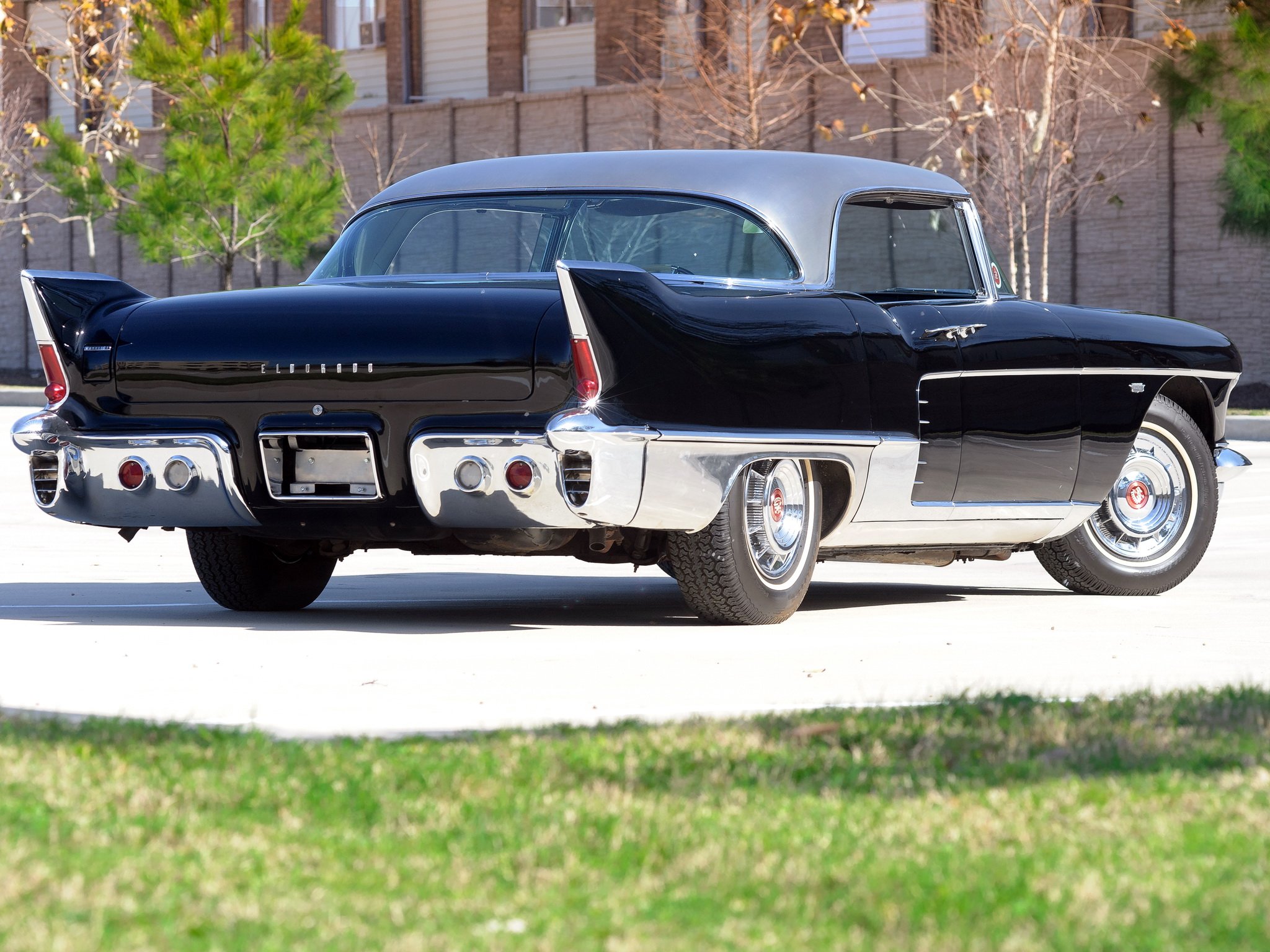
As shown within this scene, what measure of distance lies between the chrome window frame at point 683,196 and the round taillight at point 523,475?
0.97 metres

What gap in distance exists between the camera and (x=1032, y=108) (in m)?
26.0

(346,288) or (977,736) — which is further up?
(346,288)

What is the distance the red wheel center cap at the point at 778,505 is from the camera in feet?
23.7

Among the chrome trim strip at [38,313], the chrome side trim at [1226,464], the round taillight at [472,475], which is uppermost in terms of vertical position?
the chrome trim strip at [38,313]

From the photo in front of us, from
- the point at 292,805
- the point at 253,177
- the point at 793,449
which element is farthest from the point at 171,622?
the point at 253,177

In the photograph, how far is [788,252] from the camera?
7.48 meters

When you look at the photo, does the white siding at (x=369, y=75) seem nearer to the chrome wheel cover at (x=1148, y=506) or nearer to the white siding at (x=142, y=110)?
the white siding at (x=142, y=110)

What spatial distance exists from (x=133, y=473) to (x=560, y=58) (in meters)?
29.4

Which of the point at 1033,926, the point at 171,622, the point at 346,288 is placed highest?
the point at 346,288

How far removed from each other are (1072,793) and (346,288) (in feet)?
12.0

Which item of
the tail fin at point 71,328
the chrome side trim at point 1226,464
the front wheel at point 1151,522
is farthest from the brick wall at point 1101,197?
the tail fin at point 71,328

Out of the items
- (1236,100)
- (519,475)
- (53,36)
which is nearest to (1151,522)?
(519,475)

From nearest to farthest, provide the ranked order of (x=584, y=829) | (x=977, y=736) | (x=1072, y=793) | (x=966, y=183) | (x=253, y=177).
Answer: (x=584, y=829) → (x=1072, y=793) → (x=977, y=736) → (x=966, y=183) → (x=253, y=177)

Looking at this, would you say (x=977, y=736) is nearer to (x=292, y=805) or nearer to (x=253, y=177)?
(x=292, y=805)
